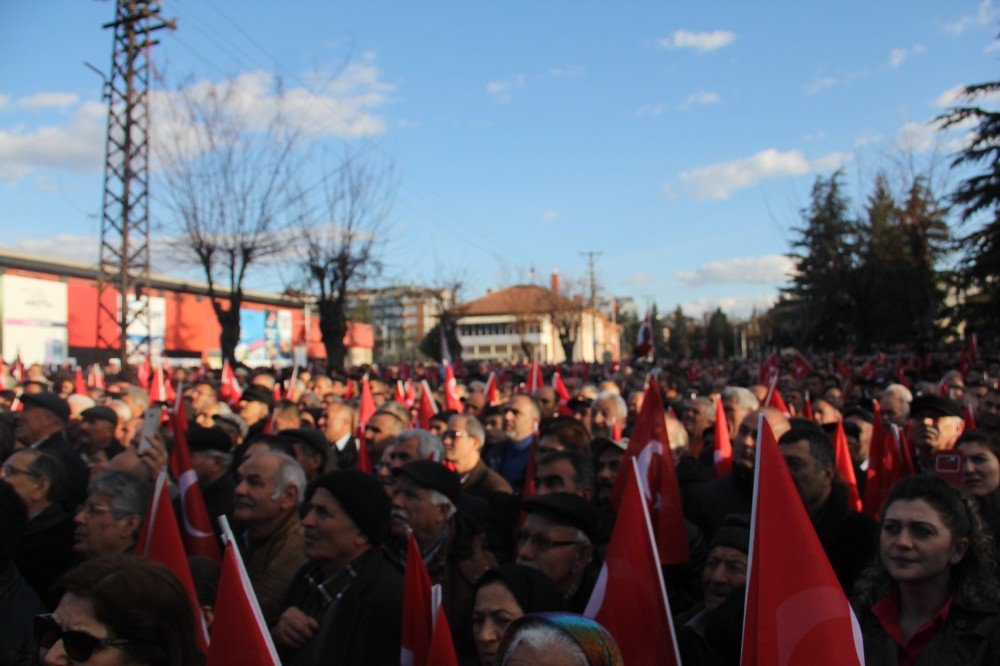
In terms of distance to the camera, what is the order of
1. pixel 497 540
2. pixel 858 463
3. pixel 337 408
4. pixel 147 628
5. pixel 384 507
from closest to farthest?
pixel 147 628, pixel 384 507, pixel 497 540, pixel 858 463, pixel 337 408

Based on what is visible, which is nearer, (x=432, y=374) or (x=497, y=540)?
(x=497, y=540)

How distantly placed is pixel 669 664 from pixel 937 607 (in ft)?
3.23

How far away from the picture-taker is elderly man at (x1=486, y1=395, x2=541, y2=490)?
7.34 m

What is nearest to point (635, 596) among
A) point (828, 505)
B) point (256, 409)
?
point (828, 505)

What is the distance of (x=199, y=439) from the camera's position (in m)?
5.68

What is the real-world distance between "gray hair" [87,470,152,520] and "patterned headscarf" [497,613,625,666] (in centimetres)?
263

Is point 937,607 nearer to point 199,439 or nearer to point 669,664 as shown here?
point 669,664

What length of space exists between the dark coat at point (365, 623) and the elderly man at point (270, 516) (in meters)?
0.80

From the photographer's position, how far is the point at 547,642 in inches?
85.3

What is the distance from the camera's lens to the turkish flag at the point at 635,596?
125 inches

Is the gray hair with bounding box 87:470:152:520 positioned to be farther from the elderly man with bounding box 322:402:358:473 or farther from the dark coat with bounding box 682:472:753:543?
the elderly man with bounding box 322:402:358:473

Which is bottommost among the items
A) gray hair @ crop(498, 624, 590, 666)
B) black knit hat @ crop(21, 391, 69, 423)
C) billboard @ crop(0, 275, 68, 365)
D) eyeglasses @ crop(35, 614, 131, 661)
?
eyeglasses @ crop(35, 614, 131, 661)

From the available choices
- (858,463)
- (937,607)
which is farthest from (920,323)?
(937,607)

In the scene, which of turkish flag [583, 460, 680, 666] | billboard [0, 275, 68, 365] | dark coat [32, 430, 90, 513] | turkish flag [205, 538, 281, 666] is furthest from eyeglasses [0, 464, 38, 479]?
billboard [0, 275, 68, 365]
